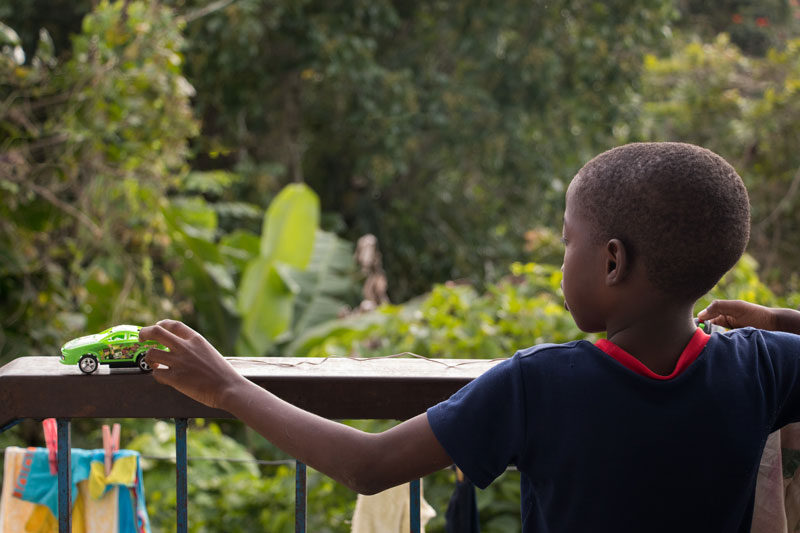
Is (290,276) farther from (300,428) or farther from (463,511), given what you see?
(300,428)

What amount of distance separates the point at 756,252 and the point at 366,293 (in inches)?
146

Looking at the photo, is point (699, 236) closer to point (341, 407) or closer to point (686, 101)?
point (341, 407)

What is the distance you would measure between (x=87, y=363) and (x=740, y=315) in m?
0.97

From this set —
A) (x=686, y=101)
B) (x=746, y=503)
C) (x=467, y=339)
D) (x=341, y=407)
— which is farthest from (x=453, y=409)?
(x=686, y=101)

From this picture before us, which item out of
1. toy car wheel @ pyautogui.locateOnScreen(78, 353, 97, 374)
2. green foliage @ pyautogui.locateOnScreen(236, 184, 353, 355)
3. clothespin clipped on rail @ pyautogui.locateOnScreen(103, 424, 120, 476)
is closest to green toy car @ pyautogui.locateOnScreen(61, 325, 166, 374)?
toy car wheel @ pyautogui.locateOnScreen(78, 353, 97, 374)

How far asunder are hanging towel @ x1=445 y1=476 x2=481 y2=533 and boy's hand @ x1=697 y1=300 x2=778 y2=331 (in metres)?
0.49

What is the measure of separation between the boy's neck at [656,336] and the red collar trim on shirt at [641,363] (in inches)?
0.5

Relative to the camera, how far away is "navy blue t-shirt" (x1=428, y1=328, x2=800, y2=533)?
0.96 metres

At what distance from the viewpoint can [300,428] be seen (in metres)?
1.04

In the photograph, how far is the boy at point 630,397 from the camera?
960 millimetres

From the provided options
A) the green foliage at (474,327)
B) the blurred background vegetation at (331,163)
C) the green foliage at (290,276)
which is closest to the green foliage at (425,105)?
the blurred background vegetation at (331,163)

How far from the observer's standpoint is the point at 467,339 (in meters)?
3.21

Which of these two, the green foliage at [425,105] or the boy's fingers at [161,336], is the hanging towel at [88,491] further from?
the green foliage at [425,105]

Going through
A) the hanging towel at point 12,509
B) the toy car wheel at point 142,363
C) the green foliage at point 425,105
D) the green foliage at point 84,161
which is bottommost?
the hanging towel at point 12,509
